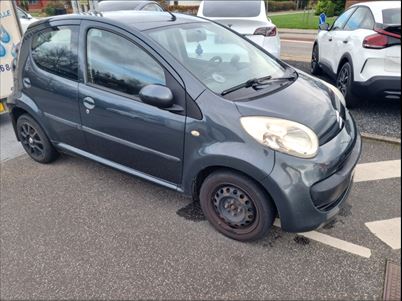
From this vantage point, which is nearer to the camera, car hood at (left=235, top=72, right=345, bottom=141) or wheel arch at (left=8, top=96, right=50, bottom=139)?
car hood at (left=235, top=72, right=345, bottom=141)

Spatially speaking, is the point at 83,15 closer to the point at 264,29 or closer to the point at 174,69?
the point at 174,69

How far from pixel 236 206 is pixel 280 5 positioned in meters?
38.5

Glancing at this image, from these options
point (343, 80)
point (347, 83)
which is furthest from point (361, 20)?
point (347, 83)

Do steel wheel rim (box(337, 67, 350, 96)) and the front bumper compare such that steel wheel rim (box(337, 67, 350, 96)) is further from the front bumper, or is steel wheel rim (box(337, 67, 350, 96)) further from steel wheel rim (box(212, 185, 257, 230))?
steel wheel rim (box(212, 185, 257, 230))

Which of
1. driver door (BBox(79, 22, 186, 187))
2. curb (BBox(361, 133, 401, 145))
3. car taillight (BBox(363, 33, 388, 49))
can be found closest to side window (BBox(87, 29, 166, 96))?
driver door (BBox(79, 22, 186, 187))

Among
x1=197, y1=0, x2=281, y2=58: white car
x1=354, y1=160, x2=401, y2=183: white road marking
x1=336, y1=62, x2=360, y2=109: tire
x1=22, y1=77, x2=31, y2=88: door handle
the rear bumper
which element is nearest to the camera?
the rear bumper

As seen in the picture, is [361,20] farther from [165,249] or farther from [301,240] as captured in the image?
[165,249]

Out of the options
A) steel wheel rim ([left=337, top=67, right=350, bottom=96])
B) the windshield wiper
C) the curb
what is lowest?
the curb

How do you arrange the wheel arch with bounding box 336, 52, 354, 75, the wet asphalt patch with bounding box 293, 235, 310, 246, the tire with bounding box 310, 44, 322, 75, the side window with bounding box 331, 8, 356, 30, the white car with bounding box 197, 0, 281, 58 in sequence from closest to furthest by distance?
1. the wet asphalt patch with bounding box 293, 235, 310, 246
2. the wheel arch with bounding box 336, 52, 354, 75
3. the white car with bounding box 197, 0, 281, 58
4. the side window with bounding box 331, 8, 356, 30
5. the tire with bounding box 310, 44, 322, 75

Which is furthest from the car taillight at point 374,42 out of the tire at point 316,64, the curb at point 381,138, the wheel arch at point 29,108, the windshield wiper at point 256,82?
the wheel arch at point 29,108

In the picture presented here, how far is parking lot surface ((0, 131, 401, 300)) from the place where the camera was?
223cm

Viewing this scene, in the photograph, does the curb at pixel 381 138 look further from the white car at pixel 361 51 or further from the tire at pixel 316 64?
the tire at pixel 316 64

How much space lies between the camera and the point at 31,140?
387 cm

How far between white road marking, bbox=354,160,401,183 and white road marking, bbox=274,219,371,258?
963 mm
